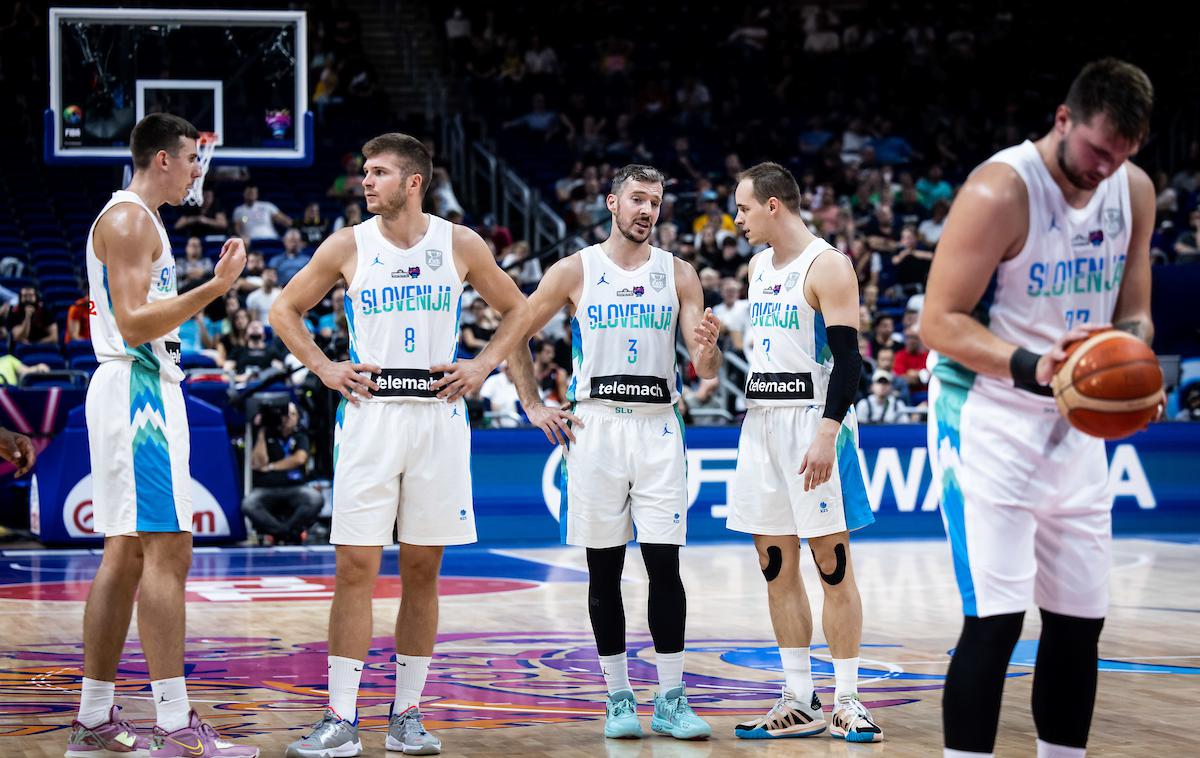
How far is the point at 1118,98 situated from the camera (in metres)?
3.53

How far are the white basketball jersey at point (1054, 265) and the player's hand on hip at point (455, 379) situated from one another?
85.0 inches

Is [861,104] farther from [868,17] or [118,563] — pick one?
[118,563]

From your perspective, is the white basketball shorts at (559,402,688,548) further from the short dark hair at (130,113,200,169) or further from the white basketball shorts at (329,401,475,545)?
the short dark hair at (130,113,200,169)

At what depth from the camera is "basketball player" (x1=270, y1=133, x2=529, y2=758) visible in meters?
5.32

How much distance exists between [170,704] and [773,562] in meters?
2.40

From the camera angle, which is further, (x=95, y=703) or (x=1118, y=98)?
(x=95, y=703)

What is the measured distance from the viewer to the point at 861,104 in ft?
72.6

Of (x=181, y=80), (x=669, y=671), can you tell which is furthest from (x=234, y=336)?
(x=669, y=671)

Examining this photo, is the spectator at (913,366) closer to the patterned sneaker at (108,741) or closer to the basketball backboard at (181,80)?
the basketball backboard at (181,80)

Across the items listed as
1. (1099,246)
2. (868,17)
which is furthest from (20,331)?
(868,17)

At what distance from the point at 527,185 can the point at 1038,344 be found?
649 inches

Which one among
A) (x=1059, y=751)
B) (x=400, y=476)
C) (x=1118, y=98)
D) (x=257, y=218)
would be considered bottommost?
(x=1059, y=751)

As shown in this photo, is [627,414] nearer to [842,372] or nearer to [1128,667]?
[842,372]

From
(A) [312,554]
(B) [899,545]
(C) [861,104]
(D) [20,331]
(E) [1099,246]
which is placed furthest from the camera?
(C) [861,104]
